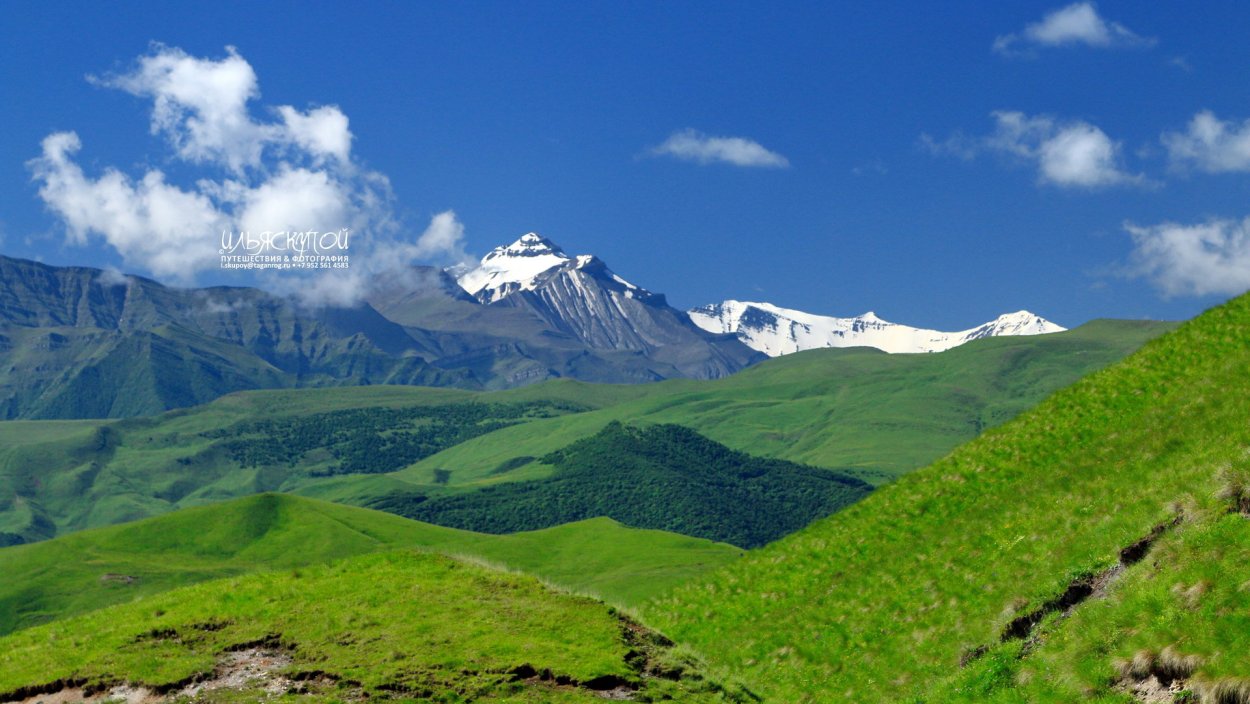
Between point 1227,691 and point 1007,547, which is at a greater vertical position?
point 1007,547

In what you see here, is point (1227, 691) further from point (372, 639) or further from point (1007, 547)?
point (372, 639)

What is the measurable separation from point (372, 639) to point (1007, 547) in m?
19.5

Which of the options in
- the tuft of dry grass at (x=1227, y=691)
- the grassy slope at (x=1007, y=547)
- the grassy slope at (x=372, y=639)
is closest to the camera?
the tuft of dry grass at (x=1227, y=691)

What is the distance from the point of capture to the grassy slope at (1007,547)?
26438 mm

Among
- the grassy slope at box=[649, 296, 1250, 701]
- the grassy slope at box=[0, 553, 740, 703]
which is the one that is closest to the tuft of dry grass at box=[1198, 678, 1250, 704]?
the grassy slope at box=[649, 296, 1250, 701]

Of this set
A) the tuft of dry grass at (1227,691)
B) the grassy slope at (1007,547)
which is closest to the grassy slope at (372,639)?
the grassy slope at (1007,547)

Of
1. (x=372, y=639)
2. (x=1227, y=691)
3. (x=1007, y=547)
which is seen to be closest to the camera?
(x=1227, y=691)

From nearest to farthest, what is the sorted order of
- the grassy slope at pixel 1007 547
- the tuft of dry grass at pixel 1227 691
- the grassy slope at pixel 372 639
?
1. the tuft of dry grass at pixel 1227 691
2. the grassy slope at pixel 1007 547
3. the grassy slope at pixel 372 639

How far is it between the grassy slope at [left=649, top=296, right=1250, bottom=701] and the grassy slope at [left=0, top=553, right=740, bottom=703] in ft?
24.1

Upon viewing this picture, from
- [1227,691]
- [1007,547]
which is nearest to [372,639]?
[1007,547]

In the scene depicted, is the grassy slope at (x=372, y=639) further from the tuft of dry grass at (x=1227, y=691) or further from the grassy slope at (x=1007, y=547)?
the tuft of dry grass at (x=1227, y=691)


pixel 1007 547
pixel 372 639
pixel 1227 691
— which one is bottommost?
pixel 372 639

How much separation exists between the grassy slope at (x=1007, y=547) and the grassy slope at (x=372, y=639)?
24.1 ft

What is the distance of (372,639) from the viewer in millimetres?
31438
